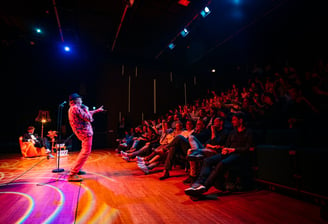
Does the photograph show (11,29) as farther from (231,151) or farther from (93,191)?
(231,151)

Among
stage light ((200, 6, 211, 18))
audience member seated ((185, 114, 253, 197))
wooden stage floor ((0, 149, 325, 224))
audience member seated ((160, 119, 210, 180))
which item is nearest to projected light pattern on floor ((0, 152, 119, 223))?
wooden stage floor ((0, 149, 325, 224))

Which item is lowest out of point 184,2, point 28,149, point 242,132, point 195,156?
point 28,149

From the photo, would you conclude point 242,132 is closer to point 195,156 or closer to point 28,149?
point 195,156

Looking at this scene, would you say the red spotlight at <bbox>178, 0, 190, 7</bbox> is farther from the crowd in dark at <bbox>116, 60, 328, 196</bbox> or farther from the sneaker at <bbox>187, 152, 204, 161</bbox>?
the sneaker at <bbox>187, 152, 204, 161</bbox>

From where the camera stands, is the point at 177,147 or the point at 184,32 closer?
the point at 177,147

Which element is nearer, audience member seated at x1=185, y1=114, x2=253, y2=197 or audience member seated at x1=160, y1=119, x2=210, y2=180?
audience member seated at x1=185, y1=114, x2=253, y2=197

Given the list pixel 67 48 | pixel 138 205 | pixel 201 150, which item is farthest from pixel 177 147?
pixel 67 48

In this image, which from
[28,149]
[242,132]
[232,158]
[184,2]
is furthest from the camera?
[28,149]

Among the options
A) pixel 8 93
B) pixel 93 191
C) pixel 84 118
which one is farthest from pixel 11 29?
pixel 93 191

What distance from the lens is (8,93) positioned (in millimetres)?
7254

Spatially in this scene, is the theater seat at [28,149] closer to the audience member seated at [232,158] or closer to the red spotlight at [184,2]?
the audience member seated at [232,158]

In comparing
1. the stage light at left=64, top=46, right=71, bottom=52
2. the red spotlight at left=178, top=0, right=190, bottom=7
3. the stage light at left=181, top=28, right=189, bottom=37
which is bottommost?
the stage light at left=64, top=46, right=71, bottom=52

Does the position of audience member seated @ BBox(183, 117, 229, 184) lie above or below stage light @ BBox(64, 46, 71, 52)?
below

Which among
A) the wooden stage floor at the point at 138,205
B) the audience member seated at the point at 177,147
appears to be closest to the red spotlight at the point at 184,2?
the audience member seated at the point at 177,147
